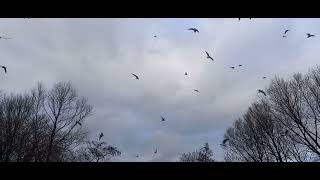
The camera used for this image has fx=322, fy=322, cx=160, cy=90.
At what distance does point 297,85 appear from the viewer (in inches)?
1169

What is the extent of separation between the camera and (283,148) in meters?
31.4
